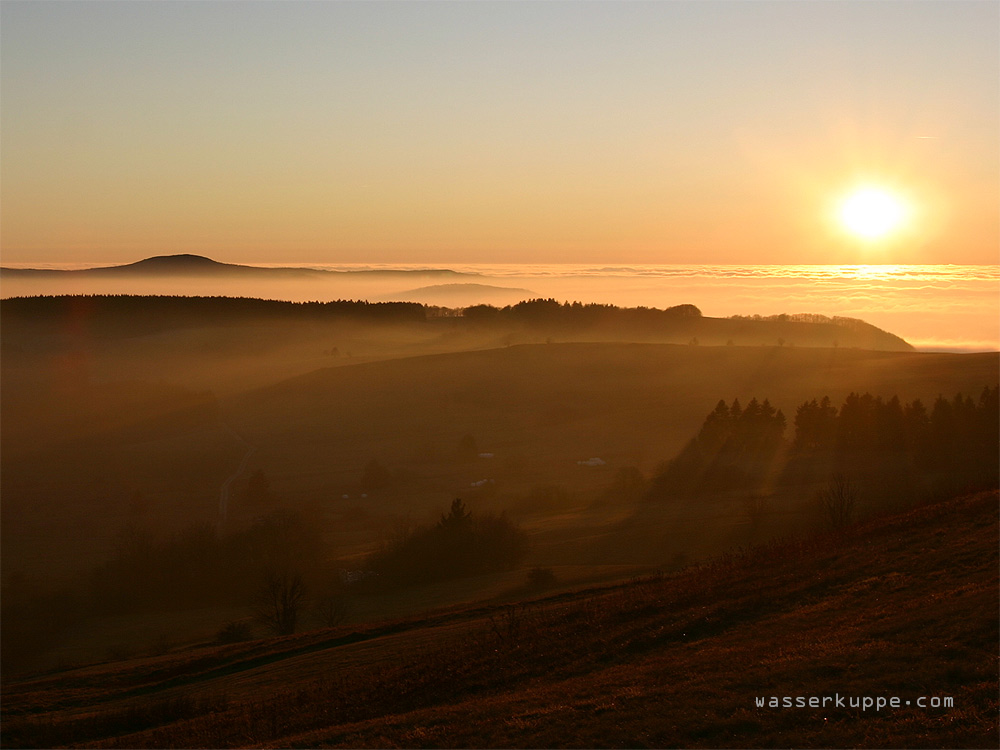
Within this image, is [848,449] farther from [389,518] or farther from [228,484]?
[228,484]

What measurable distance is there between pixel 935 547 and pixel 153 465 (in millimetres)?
101430

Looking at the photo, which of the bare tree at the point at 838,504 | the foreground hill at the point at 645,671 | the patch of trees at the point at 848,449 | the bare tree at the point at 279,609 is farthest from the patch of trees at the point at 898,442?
the bare tree at the point at 279,609

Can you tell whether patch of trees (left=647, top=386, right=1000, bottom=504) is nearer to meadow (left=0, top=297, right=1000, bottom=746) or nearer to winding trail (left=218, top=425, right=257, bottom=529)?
meadow (left=0, top=297, right=1000, bottom=746)

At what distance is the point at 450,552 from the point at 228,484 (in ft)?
168

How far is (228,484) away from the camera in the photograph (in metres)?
98.6

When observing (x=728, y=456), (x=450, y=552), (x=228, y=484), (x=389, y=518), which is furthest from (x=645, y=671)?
(x=228, y=484)

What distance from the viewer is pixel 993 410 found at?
7900cm

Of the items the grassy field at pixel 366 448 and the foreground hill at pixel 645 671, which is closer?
the foreground hill at pixel 645 671

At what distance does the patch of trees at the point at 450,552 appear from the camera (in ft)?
183

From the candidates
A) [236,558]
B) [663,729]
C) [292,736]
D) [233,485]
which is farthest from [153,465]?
[663,729]

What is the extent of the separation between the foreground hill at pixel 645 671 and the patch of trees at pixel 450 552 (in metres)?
23.0

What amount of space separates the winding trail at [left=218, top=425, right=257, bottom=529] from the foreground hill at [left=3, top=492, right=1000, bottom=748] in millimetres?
53682

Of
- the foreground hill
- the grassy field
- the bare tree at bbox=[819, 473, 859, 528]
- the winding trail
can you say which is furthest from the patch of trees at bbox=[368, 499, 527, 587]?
the winding trail

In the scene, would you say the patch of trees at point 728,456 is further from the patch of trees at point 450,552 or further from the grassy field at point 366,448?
the patch of trees at point 450,552
